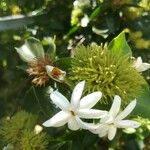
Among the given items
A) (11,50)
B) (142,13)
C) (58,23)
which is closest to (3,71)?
(11,50)

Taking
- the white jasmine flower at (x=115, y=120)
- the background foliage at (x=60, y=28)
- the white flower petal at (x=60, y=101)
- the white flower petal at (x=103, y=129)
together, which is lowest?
the background foliage at (x=60, y=28)

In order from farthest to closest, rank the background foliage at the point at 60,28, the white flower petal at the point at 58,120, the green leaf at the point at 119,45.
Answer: the background foliage at the point at 60,28, the green leaf at the point at 119,45, the white flower petal at the point at 58,120

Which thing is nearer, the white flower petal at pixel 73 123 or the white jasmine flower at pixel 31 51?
the white flower petal at pixel 73 123

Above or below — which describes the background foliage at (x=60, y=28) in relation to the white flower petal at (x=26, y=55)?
below

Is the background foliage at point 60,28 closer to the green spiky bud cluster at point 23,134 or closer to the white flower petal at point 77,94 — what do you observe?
the green spiky bud cluster at point 23,134

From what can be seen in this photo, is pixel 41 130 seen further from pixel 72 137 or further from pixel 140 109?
pixel 140 109

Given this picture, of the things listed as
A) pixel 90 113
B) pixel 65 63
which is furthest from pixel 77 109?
pixel 65 63

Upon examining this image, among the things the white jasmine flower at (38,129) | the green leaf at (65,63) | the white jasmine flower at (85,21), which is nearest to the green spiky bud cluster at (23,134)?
the white jasmine flower at (38,129)
